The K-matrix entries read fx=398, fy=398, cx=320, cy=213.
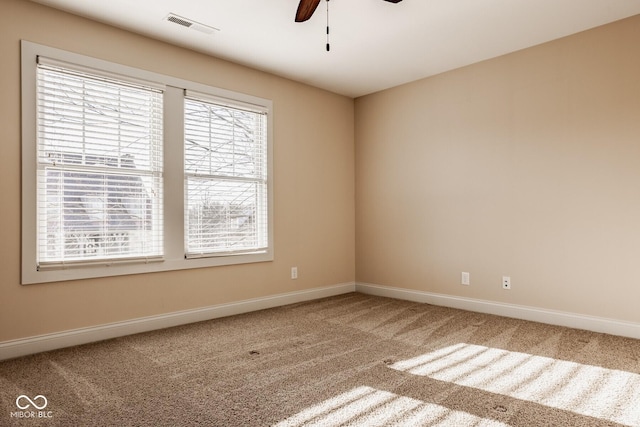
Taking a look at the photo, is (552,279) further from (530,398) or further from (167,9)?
(167,9)

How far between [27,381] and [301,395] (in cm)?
165

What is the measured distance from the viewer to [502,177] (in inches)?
154

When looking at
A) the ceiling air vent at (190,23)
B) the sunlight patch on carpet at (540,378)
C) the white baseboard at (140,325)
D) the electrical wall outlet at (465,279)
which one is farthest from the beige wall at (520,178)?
the ceiling air vent at (190,23)

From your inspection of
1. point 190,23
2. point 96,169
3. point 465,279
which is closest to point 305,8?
point 190,23

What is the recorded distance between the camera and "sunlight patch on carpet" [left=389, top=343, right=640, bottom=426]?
2039 mm

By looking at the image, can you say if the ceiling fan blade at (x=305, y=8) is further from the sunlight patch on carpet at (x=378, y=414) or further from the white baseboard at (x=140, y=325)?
the white baseboard at (x=140, y=325)

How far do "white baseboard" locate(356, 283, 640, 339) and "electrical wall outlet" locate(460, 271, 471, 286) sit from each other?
0.53 feet

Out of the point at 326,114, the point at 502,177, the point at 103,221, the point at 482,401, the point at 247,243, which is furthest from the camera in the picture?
the point at 326,114

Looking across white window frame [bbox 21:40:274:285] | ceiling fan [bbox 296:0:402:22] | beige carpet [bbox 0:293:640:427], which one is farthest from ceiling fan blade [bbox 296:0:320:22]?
beige carpet [bbox 0:293:640:427]

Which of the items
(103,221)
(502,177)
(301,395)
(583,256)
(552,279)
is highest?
(502,177)

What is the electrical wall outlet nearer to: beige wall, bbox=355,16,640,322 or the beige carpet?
beige wall, bbox=355,16,640,322

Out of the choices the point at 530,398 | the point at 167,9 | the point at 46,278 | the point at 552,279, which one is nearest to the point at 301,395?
the point at 530,398

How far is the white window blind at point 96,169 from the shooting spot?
2957 mm

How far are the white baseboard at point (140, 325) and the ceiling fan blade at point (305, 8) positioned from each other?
2677mm
